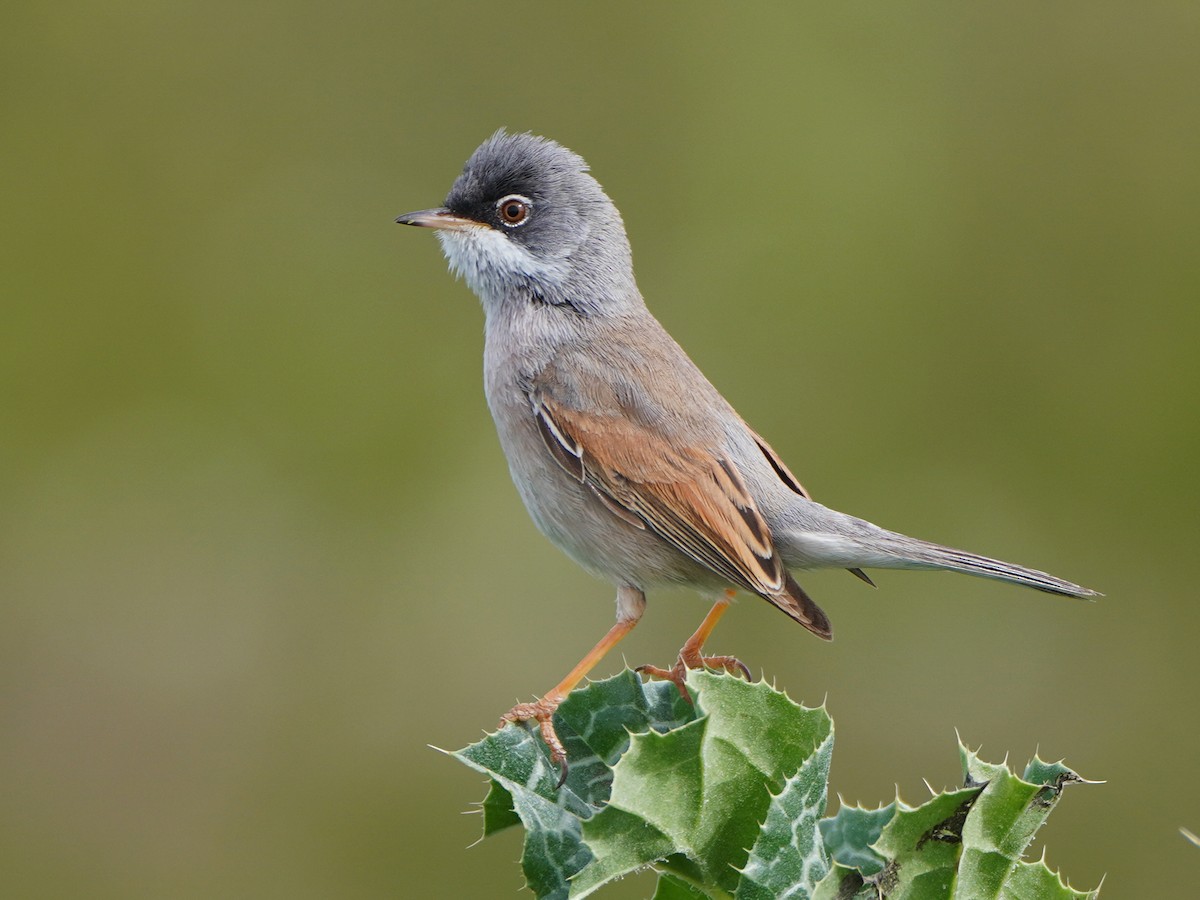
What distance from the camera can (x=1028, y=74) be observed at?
6.89 meters

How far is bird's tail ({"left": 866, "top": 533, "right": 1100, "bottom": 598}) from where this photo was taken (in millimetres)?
3467

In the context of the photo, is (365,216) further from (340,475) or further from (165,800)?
→ (165,800)

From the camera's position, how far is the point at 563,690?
3.51m

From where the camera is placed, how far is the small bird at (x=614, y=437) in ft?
12.3

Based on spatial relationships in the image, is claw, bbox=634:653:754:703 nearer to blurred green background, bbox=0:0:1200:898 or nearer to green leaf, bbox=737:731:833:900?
green leaf, bbox=737:731:833:900

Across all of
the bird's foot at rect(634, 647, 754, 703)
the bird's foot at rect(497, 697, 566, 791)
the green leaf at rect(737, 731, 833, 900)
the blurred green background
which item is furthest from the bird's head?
the green leaf at rect(737, 731, 833, 900)

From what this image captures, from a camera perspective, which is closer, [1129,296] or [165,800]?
[165,800]

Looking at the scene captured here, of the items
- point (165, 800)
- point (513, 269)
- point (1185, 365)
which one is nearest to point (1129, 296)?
point (1185, 365)

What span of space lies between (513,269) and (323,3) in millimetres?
3577

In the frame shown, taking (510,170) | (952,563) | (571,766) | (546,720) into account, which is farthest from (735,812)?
(510,170)

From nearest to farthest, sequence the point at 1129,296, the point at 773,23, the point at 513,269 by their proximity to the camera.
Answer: the point at 513,269, the point at 1129,296, the point at 773,23

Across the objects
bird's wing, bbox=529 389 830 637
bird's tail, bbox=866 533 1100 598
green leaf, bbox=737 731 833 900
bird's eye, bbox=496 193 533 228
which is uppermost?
bird's eye, bbox=496 193 533 228

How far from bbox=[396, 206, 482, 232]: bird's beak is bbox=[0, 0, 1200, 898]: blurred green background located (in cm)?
237

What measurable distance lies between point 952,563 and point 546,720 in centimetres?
132
